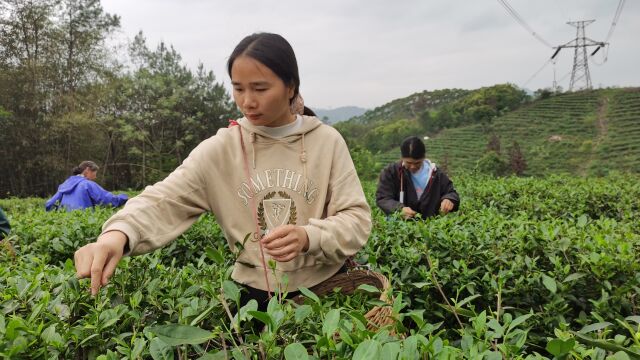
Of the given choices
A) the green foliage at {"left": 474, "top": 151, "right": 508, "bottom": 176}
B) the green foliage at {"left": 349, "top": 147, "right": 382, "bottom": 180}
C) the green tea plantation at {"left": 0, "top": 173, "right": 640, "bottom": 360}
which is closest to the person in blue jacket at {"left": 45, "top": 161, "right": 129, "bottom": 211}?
the green tea plantation at {"left": 0, "top": 173, "right": 640, "bottom": 360}

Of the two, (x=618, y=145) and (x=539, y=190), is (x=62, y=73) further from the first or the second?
(x=618, y=145)

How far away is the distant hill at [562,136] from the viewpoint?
25.5 metres

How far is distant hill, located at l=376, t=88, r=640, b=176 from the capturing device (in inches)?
1003

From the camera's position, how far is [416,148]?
3869 millimetres

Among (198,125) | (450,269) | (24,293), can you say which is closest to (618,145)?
(198,125)

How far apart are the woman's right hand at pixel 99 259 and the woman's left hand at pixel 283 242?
1.21 feet

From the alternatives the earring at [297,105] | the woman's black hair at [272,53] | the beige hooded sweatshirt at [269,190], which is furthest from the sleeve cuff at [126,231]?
the earring at [297,105]

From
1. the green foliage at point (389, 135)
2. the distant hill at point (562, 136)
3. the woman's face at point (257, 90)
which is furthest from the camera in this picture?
the green foliage at point (389, 135)

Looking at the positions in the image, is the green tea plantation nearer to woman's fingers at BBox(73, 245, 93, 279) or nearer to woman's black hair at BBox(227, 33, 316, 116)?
woman's fingers at BBox(73, 245, 93, 279)

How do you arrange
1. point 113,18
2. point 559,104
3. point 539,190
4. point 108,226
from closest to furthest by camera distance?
1. point 108,226
2. point 539,190
3. point 113,18
4. point 559,104

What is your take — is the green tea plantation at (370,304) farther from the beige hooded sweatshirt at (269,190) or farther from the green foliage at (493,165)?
the green foliage at (493,165)

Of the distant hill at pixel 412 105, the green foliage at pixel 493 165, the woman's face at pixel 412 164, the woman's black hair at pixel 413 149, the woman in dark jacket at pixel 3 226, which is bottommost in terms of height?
the green foliage at pixel 493 165

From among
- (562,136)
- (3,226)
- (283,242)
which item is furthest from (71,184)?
(562,136)

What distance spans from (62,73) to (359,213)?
2146 cm
